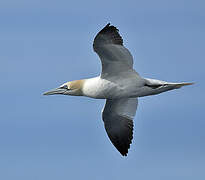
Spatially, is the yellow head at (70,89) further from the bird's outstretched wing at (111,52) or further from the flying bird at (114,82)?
the bird's outstretched wing at (111,52)

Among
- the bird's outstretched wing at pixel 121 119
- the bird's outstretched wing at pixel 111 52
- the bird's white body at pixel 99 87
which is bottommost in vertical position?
the bird's outstretched wing at pixel 121 119

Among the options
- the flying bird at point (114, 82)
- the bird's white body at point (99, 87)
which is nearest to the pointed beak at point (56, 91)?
the flying bird at point (114, 82)

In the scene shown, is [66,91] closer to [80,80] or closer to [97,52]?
[80,80]

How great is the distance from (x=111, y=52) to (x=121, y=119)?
132 inches

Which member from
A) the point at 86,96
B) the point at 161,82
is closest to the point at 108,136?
the point at 86,96

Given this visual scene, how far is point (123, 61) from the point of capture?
18781 mm

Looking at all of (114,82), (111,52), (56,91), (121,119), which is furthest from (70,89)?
(111,52)

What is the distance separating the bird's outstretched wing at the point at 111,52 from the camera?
59.6ft

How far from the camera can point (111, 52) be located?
60.6 feet

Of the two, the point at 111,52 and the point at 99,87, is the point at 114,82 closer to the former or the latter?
the point at 99,87

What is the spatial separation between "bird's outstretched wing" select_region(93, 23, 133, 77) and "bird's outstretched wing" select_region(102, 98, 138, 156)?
6.86ft

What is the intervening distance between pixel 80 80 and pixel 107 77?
1.17 metres

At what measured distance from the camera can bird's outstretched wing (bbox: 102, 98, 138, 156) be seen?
822 inches

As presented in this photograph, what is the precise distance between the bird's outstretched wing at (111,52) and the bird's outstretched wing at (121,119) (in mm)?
2091
